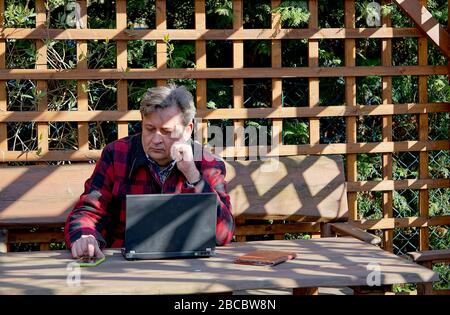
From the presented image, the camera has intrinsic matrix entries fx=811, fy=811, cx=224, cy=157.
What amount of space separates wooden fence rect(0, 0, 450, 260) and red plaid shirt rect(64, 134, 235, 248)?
1.03 m

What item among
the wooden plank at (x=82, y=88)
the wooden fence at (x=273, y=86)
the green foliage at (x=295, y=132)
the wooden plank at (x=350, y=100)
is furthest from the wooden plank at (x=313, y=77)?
the wooden plank at (x=82, y=88)

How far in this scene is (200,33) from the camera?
434 cm

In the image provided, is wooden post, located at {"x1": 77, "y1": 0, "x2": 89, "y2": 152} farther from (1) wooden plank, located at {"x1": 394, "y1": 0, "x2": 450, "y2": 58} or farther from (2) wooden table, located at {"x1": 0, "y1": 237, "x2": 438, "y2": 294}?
(1) wooden plank, located at {"x1": 394, "y1": 0, "x2": 450, "y2": 58}

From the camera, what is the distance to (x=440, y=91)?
489 cm

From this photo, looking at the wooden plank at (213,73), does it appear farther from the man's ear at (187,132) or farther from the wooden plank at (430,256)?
the wooden plank at (430,256)

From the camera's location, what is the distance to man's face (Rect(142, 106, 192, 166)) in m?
3.11

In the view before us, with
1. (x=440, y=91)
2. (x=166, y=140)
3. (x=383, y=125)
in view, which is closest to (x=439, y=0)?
(x=440, y=91)

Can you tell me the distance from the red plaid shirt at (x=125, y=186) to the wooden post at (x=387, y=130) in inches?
64.5

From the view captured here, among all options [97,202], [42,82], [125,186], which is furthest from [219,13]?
[97,202]

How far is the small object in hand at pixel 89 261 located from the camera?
2.68 m

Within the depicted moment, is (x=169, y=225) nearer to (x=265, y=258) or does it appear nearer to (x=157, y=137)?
(x=265, y=258)

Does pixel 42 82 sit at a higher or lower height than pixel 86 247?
higher

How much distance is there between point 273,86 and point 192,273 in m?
2.10
